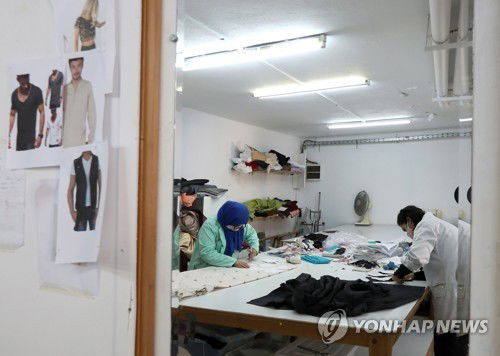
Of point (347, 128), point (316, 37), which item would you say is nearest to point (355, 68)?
point (316, 37)

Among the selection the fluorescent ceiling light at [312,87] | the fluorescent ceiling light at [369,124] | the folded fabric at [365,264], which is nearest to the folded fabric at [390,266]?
the folded fabric at [365,264]

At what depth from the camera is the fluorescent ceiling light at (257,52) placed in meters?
3.47

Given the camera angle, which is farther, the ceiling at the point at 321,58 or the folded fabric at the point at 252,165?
the folded fabric at the point at 252,165

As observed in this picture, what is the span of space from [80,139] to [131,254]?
40 centimetres

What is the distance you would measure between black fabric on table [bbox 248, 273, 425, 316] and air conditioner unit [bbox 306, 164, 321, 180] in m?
6.83

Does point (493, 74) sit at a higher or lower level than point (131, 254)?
higher

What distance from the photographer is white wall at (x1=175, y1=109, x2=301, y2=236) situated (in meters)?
6.24

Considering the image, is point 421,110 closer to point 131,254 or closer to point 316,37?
point 316,37

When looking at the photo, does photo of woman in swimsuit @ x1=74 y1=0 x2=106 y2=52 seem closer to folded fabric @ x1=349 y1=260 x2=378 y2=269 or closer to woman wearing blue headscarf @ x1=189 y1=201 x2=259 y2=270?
woman wearing blue headscarf @ x1=189 y1=201 x2=259 y2=270

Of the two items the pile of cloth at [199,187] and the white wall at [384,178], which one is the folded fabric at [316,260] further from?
the white wall at [384,178]

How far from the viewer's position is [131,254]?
117cm

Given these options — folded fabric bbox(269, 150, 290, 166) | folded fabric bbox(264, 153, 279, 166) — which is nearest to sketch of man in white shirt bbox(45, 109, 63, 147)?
folded fabric bbox(264, 153, 279, 166)

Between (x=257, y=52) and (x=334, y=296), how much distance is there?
234 cm

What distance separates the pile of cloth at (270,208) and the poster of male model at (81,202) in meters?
5.91
